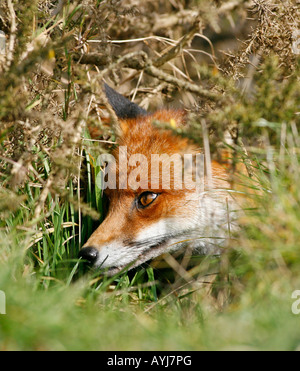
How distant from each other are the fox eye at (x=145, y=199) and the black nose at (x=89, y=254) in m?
0.63

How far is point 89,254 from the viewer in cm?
354

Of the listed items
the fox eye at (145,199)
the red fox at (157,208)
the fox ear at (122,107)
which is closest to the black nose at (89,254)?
the red fox at (157,208)

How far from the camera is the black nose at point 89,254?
11.6ft

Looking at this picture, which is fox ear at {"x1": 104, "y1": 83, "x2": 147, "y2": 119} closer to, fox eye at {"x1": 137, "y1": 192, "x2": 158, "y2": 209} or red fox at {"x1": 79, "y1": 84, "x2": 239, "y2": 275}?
red fox at {"x1": 79, "y1": 84, "x2": 239, "y2": 275}

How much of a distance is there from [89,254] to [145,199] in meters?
0.76

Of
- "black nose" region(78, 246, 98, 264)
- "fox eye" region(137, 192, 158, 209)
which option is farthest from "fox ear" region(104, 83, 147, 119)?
"black nose" region(78, 246, 98, 264)

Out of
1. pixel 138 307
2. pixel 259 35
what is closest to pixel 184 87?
pixel 259 35

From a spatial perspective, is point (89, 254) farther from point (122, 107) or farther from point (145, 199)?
point (122, 107)

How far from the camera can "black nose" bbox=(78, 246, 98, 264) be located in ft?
11.6

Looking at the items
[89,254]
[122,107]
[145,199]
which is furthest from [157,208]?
[122,107]

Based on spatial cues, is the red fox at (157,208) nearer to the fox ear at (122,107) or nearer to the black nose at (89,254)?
the black nose at (89,254)

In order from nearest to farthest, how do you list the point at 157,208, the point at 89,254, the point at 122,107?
1. the point at 89,254
2. the point at 157,208
3. the point at 122,107

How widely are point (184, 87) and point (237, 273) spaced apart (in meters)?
1.63
